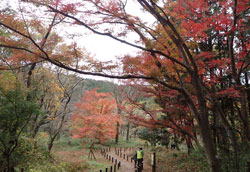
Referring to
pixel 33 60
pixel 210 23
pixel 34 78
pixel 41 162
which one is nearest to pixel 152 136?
pixel 41 162

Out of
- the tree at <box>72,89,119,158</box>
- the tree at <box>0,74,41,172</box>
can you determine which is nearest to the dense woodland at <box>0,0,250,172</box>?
the tree at <box>0,74,41,172</box>

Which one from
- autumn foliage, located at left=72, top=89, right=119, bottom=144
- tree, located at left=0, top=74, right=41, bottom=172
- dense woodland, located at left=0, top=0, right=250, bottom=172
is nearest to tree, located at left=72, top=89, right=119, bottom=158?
autumn foliage, located at left=72, top=89, right=119, bottom=144

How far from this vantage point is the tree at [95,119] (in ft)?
71.5

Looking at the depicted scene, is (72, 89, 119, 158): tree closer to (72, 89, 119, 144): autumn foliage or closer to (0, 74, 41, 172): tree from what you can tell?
(72, 89, 119, 144): autumn foliage

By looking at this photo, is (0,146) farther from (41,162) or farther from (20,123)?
(41,162)

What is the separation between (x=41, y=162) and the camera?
1223 cm

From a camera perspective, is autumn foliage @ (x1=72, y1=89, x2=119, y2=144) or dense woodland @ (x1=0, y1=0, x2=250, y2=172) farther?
autumn foliage @ (x1=72, y1=89, x2=119, y2=144)

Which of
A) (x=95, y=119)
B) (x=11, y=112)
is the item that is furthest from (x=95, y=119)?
(x=11, y=112)

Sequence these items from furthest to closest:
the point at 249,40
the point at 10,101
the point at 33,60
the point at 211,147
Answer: the point at 249,40, the point at 10,101, the point at 33,60, the point at 211,147

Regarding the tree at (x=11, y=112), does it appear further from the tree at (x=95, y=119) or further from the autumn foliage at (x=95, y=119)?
the autumn foliage at (x=95, y=119)

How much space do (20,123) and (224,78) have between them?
9.96 metres

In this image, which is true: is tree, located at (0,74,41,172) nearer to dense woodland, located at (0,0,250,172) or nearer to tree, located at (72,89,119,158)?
dense woodland, located at (0,0,250,172)

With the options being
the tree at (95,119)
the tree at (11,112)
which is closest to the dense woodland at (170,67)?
the tree at (11,112)

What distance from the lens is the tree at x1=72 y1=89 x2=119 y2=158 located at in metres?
21.8
